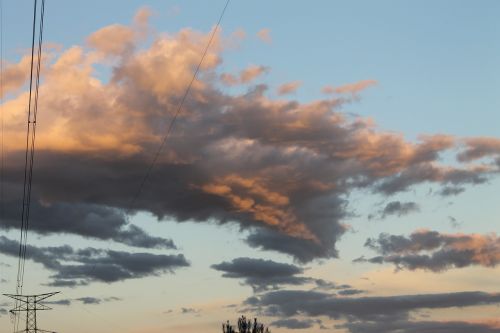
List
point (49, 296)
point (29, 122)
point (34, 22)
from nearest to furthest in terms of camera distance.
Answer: point (34, 22)
point (29, 122)
point (49, 296)

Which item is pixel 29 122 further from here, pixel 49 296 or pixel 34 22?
pixel 49 296

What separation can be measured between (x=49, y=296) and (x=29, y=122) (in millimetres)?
89632

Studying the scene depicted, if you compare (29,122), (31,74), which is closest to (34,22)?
(31,74)

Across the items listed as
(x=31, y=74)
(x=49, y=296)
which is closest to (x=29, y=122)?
(x=31, y=74)

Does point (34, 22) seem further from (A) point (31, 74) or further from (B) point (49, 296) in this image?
(B) point (49, 296)

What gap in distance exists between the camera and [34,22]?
158 feet

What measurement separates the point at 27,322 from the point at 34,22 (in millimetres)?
115100

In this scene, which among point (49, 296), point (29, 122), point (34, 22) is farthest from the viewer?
point (49, 296)

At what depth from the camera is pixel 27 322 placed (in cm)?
15112

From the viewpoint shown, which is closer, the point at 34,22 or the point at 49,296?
the point at 34,22

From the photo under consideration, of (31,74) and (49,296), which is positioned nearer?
(31,74)

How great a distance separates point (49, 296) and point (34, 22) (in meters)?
110

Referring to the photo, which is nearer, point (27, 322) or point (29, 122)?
point (29, 122)

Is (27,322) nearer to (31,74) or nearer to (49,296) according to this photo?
(49,296)
